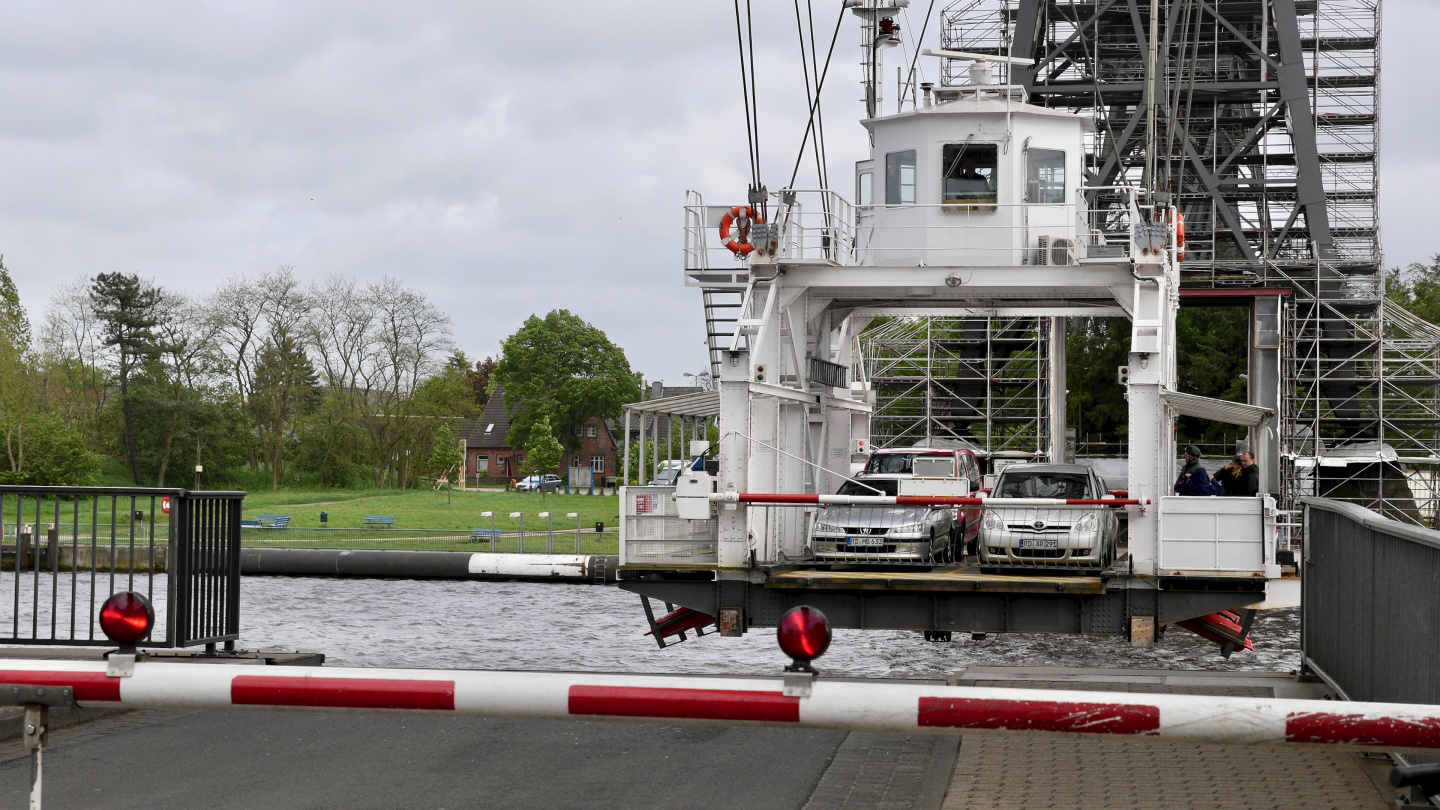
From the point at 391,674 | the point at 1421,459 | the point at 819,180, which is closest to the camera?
the point at 391,674

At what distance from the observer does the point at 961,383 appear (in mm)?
55781

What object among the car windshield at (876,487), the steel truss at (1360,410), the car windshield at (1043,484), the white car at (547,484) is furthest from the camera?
the white car at (547,484)

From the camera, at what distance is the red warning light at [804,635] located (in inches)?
164

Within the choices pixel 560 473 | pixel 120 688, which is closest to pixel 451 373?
pixel 560 473

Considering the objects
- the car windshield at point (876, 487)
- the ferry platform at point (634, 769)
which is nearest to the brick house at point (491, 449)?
the car windshield at point (876, 487)

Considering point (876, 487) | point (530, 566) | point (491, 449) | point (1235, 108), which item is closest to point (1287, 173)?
point (1235, 108)

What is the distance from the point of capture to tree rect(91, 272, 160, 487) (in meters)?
78.7

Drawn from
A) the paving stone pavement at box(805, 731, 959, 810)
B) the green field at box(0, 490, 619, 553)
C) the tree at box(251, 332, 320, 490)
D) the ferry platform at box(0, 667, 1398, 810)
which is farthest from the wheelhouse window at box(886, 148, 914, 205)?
the tree at box(251, 332, 320, 490)

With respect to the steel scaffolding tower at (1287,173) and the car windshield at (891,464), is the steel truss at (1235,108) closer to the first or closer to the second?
the steel scaffolding tower at (1287,173)

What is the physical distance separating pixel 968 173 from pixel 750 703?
1851 cm

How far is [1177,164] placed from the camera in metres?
55.5

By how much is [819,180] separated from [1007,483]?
8.82 m

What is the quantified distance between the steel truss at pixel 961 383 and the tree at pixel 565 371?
47434 mm

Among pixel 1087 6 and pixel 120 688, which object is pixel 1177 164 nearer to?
pixel 1087 6
